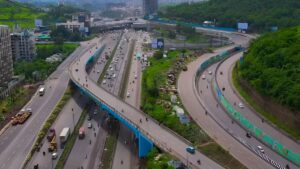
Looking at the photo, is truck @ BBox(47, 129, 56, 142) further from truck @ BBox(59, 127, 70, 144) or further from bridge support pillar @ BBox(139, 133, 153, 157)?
bridge support pillar @ BBox(139, 133, 153, 157)

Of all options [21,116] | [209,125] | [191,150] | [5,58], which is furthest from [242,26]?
[191,150]

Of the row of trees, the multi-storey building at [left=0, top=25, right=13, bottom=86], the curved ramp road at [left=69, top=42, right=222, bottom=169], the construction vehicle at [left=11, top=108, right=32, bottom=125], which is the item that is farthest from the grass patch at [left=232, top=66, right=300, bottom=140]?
the row of trees

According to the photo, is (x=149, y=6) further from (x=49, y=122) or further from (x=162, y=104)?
(x=49, y=122)

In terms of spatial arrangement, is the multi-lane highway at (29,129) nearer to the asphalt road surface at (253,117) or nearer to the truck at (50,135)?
the truck at (50,135)

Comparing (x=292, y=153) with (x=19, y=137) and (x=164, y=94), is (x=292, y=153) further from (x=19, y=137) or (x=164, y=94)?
(x=19, y=137)

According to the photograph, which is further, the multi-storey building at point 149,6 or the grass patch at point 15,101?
the multi-storey building at point 149,6

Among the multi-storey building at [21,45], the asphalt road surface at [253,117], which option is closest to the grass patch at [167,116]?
the asphalt road surface at [253,117]
